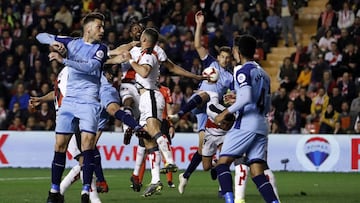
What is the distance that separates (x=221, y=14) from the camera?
103 feet

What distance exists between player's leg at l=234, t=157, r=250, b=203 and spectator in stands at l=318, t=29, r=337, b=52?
15.1m

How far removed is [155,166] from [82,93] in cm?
252

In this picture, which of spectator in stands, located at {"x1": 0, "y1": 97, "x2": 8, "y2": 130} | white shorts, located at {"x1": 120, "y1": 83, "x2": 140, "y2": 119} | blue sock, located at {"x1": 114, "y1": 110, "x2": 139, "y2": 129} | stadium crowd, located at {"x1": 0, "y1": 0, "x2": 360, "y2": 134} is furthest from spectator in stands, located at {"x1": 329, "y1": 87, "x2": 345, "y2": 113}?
blue sock, located at {"x1": 114, "y1": 110, "x2": 139, "y2": 129}

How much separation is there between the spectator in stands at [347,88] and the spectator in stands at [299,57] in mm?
1939

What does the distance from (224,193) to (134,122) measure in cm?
272

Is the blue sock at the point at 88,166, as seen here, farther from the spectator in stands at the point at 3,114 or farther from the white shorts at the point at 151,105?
the spectator in stands at the point at 3,114

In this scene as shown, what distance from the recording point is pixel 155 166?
15758 millimetres

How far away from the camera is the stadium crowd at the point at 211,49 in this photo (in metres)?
26.8

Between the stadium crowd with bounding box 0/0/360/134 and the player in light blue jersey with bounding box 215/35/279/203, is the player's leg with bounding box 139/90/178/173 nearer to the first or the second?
the player in light blue jersey with bounding box 215/35/279/203

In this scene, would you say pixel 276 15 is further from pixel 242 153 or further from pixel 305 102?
pixel 242 153

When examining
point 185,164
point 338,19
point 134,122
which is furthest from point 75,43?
point 338,19

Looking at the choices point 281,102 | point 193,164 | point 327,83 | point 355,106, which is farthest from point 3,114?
point 193,164

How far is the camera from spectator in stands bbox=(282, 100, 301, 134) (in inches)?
1041

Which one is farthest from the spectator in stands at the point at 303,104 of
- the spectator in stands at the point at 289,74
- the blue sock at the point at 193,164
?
the blue sock at the point at 193,164
